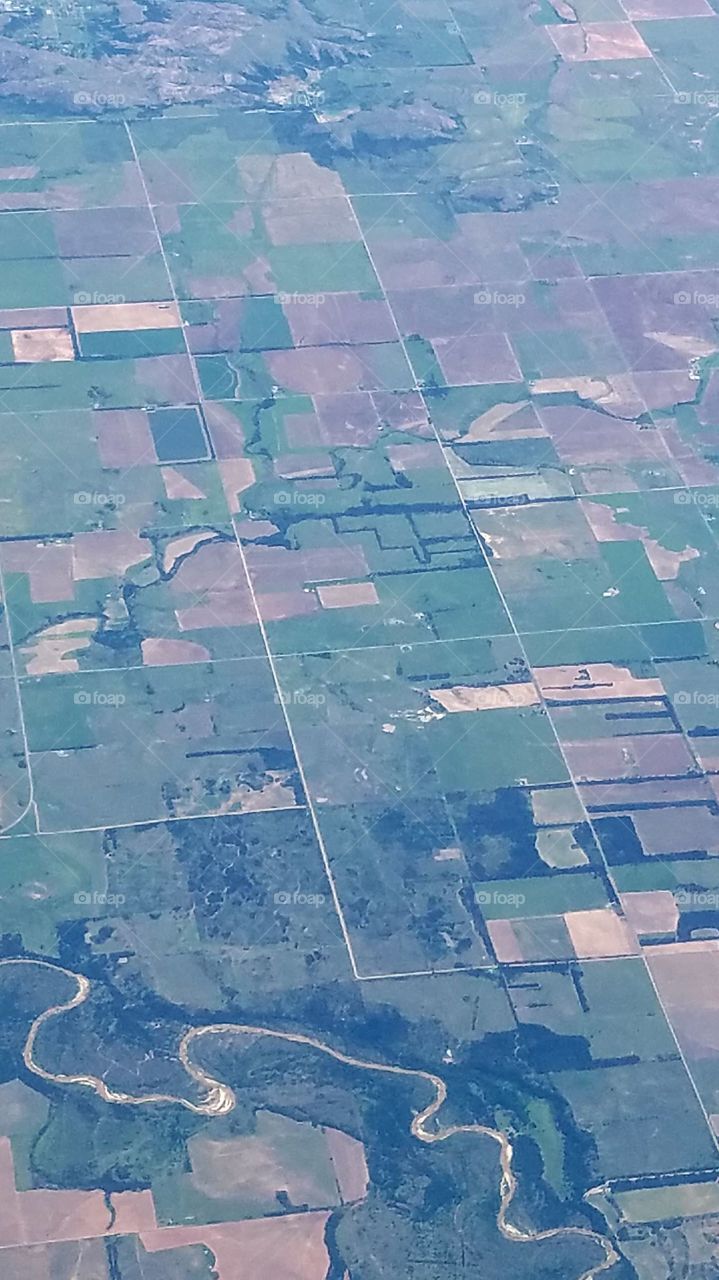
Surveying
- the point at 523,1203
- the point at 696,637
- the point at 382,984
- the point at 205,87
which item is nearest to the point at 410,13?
the point at 205,87

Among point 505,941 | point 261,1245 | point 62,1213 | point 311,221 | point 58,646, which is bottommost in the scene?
point 261,1245

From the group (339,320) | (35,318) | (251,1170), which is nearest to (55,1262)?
(251,1170)

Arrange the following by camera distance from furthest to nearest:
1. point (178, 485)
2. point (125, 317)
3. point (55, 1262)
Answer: point (125, 317)
point (178, 485)
point (55, 1262)

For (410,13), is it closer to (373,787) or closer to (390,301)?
(390,301)

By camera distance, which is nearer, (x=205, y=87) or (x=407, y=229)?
(x=407, y=229)

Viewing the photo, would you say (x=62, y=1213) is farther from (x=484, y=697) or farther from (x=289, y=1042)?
(x=484, y=697)

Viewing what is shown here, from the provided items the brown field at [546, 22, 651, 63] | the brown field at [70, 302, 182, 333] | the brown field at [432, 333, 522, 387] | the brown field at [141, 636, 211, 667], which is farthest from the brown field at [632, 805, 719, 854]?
the brown field at [546, 22, 651, 63]

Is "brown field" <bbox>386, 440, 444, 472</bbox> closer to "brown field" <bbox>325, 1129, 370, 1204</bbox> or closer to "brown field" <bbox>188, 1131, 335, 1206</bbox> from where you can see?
"brown field" <bbox>325, 1129, 370, 1204</bbox>
